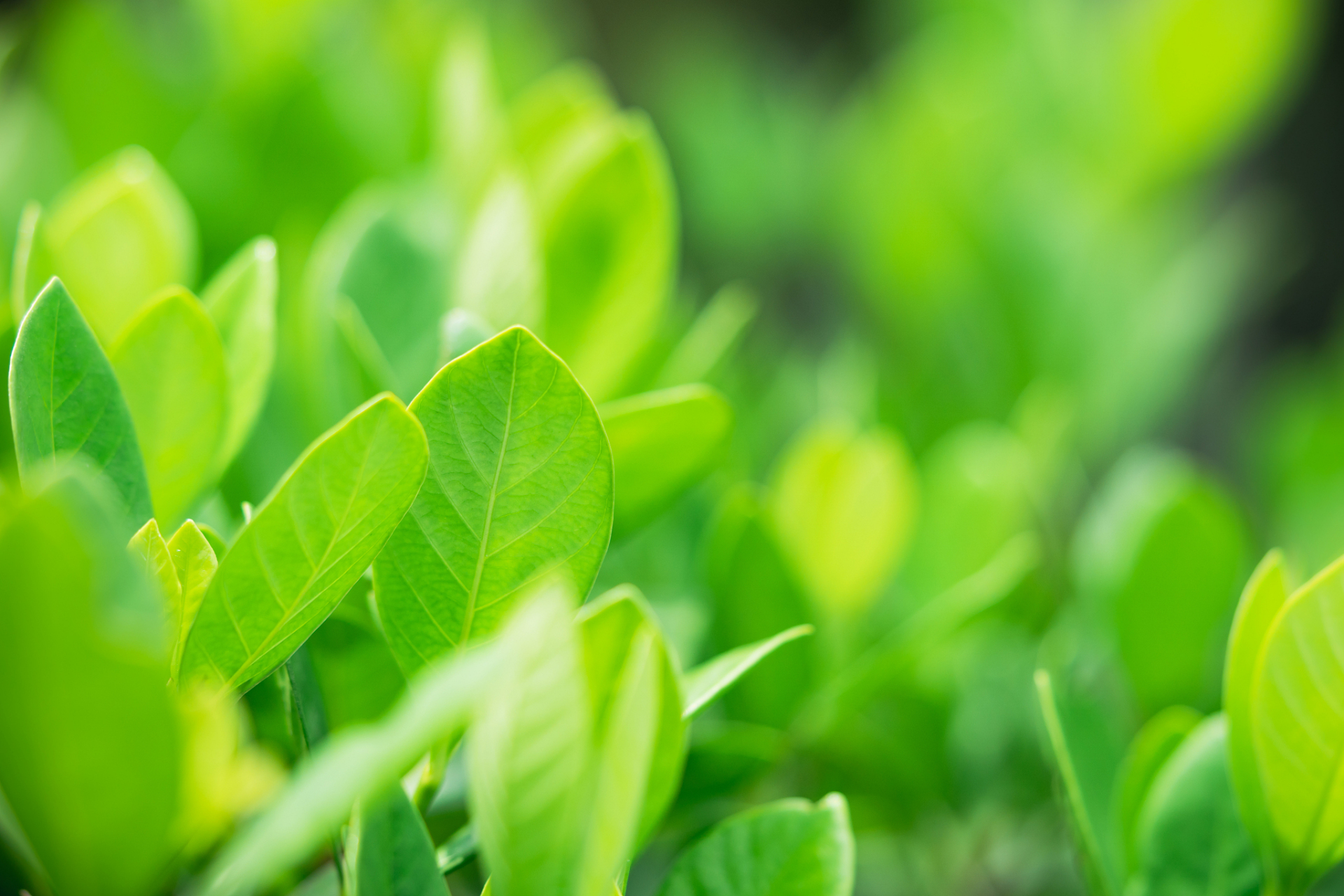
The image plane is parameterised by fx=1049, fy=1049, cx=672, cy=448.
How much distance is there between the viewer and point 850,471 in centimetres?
51

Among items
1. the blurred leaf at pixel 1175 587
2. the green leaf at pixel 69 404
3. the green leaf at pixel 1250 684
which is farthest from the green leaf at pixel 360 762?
the blurred leaf at pixel 1175 587

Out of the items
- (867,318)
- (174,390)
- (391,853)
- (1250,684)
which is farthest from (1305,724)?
(867,318)

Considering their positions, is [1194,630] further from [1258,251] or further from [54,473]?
[1258,251]

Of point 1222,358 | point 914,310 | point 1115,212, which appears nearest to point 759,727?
point 914,310

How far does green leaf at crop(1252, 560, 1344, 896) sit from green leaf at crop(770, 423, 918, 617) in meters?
0.21

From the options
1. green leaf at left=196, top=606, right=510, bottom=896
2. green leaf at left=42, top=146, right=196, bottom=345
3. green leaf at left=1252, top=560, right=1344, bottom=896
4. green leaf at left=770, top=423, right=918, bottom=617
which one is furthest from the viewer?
green leaf at left=770, top=423, right=918, bottom=617

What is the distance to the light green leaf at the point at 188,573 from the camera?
11.0 inches

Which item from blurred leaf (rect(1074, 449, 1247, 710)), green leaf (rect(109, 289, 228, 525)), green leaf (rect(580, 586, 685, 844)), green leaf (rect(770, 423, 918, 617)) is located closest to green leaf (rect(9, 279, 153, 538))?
green leaf (rect(109, 289, 228, 525))

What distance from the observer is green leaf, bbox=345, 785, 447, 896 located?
271 millimetres

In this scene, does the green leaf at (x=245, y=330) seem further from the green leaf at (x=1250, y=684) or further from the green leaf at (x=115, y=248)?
the green leaf at (x=1250, y=684)

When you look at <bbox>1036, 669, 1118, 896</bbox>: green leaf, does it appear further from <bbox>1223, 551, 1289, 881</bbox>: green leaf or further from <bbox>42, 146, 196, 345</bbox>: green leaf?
<bbox>42, 146, 196, 345</bbox>: green leaf

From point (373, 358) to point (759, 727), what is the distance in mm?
235

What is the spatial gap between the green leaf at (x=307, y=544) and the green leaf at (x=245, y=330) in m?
0.10

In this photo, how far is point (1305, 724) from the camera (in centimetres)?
32
